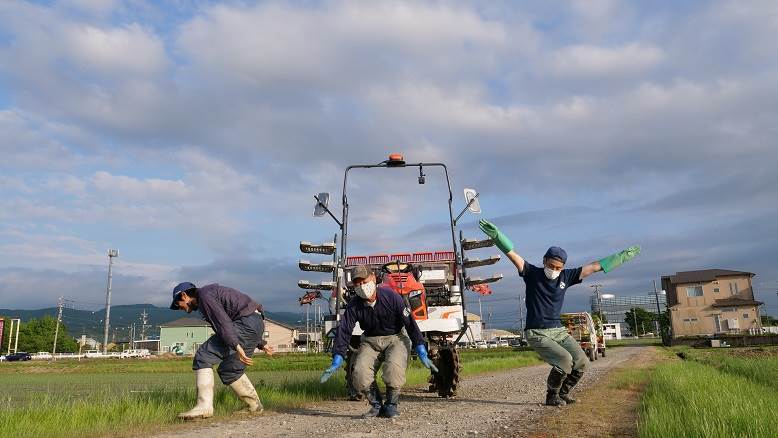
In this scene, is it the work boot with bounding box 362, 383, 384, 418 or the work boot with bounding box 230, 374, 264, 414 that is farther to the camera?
the work boot with bounding box 230, 374, 264, 414

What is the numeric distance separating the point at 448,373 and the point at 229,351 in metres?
3.46

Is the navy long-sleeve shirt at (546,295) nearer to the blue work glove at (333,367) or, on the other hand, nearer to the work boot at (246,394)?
the blue work glove at (333,367)

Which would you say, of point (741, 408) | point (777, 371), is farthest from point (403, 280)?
point (777, 371)

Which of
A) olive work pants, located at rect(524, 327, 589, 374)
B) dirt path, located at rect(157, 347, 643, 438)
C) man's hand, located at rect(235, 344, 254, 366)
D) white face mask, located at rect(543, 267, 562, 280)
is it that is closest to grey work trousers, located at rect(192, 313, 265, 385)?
man's hand, located at rect(235, 344, 254, 366)

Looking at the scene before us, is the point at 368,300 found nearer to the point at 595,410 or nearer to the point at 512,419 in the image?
the point at 512,419

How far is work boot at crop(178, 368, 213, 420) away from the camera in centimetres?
598

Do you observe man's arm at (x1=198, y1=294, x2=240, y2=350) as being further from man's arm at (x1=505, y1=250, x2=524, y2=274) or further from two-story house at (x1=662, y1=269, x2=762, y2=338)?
two-story house at (x1=662, y1=269, x2=762, y2=338)

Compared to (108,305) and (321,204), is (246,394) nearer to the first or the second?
(321,204)

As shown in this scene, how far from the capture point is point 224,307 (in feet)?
20.7

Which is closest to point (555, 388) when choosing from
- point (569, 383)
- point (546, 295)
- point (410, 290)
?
point (569, 383)

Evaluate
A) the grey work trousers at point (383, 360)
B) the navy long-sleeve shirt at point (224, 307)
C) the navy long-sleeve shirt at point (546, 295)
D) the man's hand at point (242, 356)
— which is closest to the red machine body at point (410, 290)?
the navy long-sleeve shirt at point (546, 295)

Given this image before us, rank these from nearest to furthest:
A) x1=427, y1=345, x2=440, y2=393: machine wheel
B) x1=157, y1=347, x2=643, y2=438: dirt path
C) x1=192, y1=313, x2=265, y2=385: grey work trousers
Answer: x1=157, y1=347, x2=643, y2=438: dirt path → x1=192, y1=313, x2=265, y2=385: grey work trousers → x1=427, y1=345, x2=440, y2=393: machine wheel

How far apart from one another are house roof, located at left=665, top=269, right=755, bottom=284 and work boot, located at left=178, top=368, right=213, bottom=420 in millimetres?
75386

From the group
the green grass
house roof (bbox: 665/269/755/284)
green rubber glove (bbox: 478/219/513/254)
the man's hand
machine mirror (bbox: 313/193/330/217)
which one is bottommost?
the green grass
